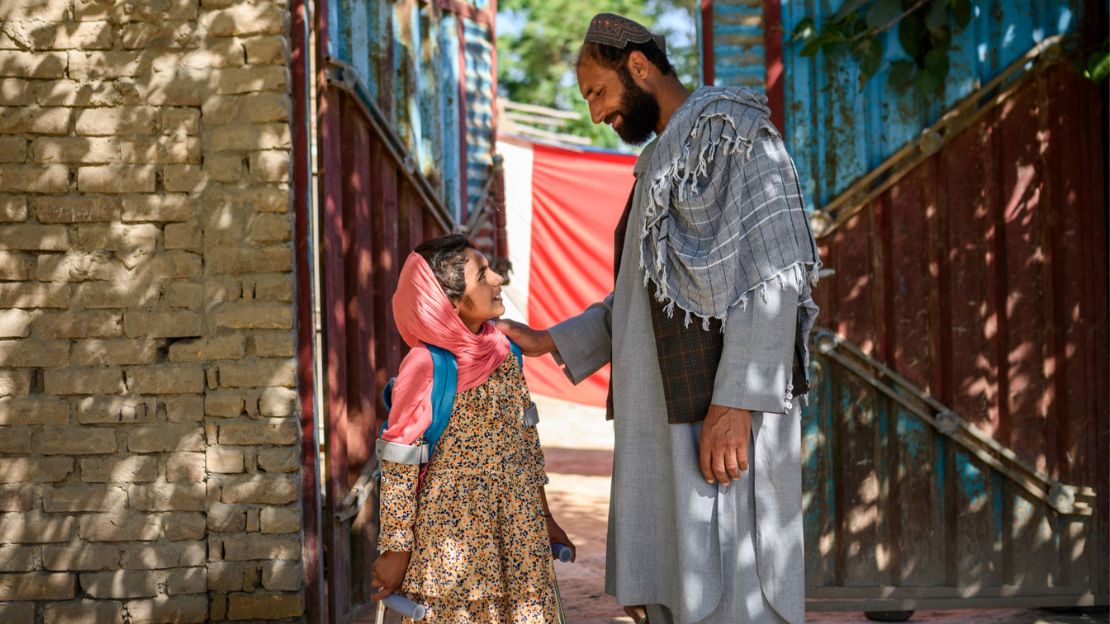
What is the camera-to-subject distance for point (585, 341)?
3.31m

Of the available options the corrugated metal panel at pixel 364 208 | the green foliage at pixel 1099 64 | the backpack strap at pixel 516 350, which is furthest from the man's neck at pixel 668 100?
the green foliage at pixel 1099 64

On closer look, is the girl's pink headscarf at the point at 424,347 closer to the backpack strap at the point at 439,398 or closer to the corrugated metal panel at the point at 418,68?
the backpack strap at the point at 439,398

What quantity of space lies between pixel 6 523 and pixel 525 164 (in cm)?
929

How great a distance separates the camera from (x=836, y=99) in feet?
15.3

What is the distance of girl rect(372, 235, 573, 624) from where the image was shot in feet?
10.1

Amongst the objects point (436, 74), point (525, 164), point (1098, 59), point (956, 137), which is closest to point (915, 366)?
point (956, 137)

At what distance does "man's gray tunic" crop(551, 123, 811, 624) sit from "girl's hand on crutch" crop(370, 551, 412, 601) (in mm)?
565

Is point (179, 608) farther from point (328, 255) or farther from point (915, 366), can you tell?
point (915, 366)

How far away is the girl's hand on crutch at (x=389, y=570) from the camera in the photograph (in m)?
3.03

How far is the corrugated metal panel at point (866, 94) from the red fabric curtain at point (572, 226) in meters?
8.06

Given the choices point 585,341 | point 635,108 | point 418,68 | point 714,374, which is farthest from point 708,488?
point 418,68

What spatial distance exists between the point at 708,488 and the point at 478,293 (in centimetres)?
86

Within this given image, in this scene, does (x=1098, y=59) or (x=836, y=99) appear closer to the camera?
(x=1098, y=59)

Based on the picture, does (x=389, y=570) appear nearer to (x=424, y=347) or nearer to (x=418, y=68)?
(x=424, y=347)
